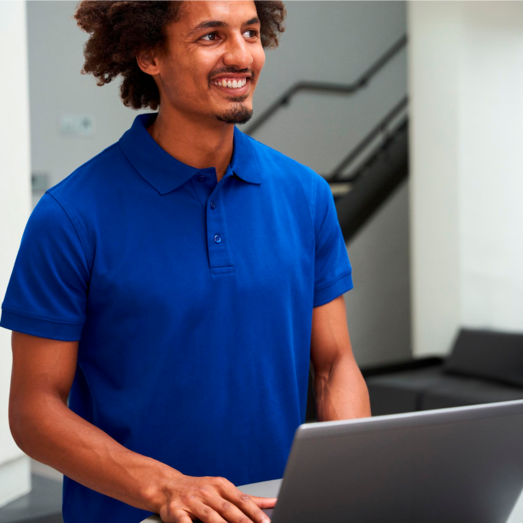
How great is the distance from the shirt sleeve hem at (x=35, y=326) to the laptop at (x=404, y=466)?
0.53 metres

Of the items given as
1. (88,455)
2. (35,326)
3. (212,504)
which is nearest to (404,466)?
(212,504)

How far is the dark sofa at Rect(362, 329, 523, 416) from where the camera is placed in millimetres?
3895

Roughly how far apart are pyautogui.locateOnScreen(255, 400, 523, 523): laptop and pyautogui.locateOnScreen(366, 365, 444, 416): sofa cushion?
10.5 feet

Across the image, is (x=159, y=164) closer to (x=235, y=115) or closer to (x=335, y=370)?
(x=235, y=115)

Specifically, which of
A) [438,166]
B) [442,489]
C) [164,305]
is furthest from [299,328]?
[438,166]

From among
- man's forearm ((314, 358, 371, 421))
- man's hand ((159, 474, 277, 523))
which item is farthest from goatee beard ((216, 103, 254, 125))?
man's hand ((159, 474, 277, 523))

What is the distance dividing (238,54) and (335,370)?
0.61 m

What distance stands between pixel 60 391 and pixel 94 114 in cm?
350

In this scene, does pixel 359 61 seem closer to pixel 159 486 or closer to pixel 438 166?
pixel 438 166

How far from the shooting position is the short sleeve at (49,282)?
44.5 inches

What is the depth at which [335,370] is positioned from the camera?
137 centimetres

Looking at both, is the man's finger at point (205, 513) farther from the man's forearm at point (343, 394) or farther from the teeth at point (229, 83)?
the teeth at point (229, 83)

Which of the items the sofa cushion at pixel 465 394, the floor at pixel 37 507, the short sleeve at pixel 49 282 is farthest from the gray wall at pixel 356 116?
the short sleeve at pixel 49 282

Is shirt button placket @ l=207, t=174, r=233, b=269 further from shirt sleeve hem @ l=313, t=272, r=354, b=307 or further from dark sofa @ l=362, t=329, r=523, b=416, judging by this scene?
dark sofa @ l=362, t=329, r=523, b=416
